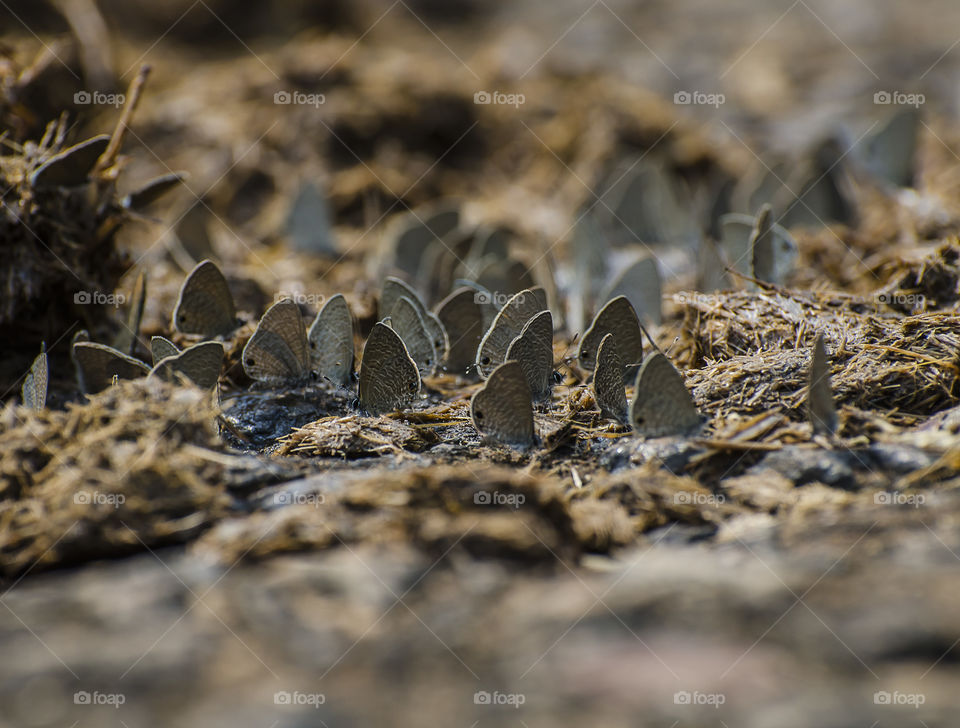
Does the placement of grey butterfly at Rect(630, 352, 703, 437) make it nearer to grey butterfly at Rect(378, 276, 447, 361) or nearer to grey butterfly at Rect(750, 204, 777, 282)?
grey butterfly at Rect(378, 276, 447, 361)

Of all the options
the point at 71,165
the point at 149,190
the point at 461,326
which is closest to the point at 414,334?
the point at 461,326

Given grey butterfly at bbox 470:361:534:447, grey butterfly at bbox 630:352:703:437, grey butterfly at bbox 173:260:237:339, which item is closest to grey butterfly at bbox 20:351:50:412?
grey butterfly at bbox 173:260:237:339

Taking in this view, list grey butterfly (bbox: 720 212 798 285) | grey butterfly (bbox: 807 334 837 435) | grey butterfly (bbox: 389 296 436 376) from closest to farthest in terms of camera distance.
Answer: grey butterfly (bbox: 807 334 837 435), grey butterfly (bbox: 389 296 436 376), grey butterfly (bbox: 720 212 798 285)

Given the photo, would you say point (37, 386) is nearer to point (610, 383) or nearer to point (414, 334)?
point (414, 334)

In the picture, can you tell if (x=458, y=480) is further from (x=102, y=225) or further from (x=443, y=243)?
(x=443, y=243)

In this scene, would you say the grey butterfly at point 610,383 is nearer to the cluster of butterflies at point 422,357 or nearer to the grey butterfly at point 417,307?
the cluster of butterflies at point 422,357

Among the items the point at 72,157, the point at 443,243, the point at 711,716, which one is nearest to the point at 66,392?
the point at 72,157

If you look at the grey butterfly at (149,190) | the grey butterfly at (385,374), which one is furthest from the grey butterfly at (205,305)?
the grey butterfly at (385,374)
